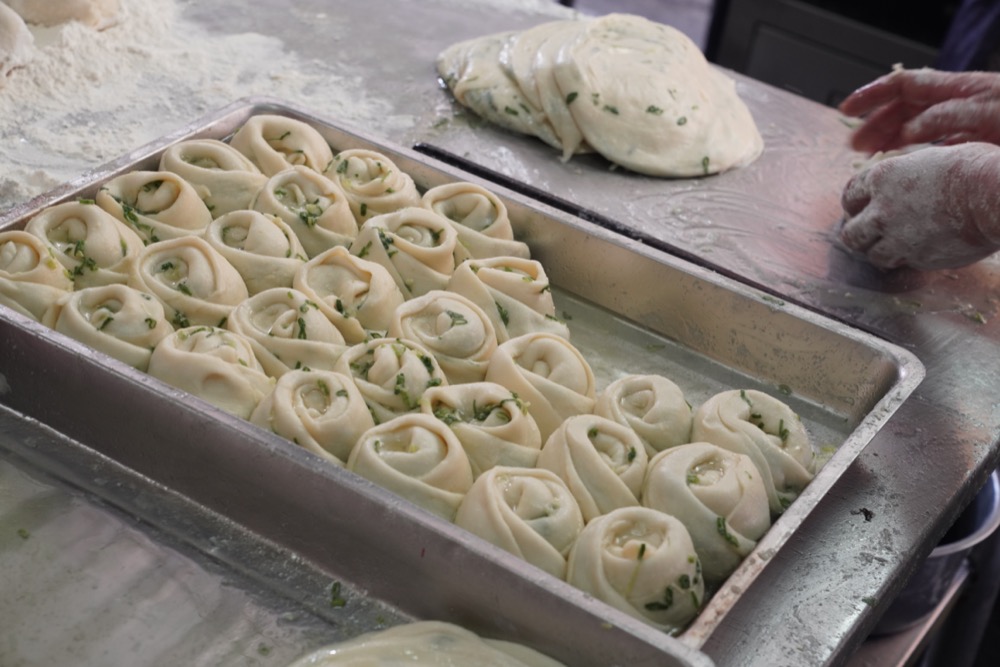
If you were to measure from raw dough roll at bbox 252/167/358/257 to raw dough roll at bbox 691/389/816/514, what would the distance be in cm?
95

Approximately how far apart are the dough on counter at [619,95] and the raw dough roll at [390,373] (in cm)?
120

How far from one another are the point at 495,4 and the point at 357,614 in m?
2.70

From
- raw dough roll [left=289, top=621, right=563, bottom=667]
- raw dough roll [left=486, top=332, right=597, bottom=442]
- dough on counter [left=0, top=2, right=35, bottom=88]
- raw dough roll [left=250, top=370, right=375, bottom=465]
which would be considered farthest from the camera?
dough on counter [left=0, top=2, right=35, bottom=88]

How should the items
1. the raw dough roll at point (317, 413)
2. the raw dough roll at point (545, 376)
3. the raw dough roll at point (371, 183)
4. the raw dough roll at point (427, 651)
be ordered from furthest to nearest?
the raw dough roll at point (371, 183), the raw dough roll at point (545, 376), the raw dough roll at point (317, 413), the raw dough roll at point (427, 651)

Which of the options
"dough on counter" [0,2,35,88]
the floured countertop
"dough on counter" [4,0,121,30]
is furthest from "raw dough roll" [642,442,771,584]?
"dough on counter" [4,0,121,30]

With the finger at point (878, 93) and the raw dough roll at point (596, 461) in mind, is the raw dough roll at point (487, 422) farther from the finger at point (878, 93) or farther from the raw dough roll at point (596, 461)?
the finger at point (878, 93)

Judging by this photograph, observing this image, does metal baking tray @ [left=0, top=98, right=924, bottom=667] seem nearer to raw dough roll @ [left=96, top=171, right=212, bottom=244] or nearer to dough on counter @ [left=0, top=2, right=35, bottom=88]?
raw dough roll @ [left=96, top=171, right=212, bottom=244]

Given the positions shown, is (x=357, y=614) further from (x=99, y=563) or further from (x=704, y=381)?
(x=704, y=381)

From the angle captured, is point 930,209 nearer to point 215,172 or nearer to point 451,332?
point 451,332

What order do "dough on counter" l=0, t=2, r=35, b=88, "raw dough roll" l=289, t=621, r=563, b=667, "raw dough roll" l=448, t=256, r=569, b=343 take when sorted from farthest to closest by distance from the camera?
"dough on counter" l=0, t=2, r=35, b=88 < "raw dough roll" l=448, t=256, r=569, b=343 < "raw dough roll" l=289, t=621, r=563, b=667

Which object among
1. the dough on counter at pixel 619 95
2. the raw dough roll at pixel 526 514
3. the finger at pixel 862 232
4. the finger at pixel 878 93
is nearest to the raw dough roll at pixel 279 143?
the dough on counter at pixel 619 95

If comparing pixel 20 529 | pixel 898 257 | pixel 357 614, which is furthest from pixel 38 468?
pixel 898 257

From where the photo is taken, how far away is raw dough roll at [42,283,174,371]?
201 cm

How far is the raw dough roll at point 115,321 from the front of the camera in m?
2.01
